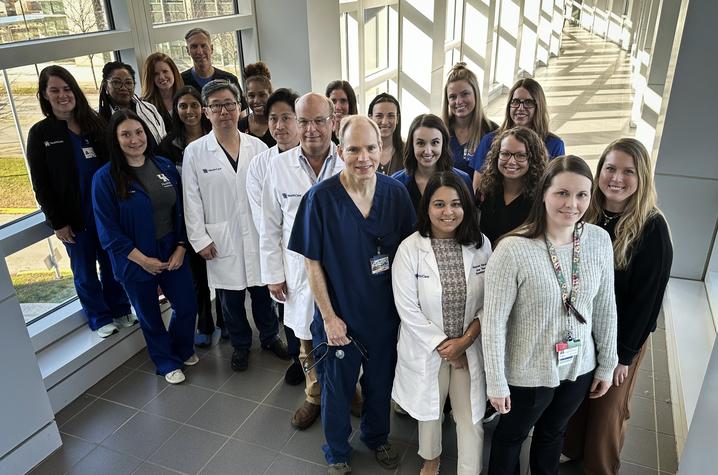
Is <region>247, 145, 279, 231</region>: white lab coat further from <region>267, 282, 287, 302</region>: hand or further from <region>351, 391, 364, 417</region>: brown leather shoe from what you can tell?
<region>351, 391, 364, 417</region>: brown leather shoe

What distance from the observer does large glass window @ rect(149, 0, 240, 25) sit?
A: 418 centimetres

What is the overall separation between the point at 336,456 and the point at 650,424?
6.05 ft

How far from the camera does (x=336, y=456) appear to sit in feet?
8.69

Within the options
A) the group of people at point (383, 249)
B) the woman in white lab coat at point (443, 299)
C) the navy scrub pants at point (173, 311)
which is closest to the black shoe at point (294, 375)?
the group of people at point (383, 249)

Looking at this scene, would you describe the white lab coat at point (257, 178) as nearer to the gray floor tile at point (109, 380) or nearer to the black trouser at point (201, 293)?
the black trouser at point (201, 293)

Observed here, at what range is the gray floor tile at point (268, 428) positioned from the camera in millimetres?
2939

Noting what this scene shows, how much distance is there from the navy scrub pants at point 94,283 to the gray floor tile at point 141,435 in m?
0.86

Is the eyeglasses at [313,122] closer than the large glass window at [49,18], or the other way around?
the eyeglasses at [313,122]

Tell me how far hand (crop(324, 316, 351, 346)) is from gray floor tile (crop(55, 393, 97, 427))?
1.93m

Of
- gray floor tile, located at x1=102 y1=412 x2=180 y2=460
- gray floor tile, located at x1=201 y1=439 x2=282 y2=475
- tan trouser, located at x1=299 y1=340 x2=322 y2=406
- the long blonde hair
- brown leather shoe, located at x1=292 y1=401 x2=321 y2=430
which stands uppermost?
the long blonde hair

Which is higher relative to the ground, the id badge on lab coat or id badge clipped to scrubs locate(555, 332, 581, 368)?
the id badge on lab coat

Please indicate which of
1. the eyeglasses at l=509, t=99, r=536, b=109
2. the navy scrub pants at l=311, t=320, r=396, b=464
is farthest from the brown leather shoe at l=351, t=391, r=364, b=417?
the eyeglasses at l=509, t=99, r=536, b=109

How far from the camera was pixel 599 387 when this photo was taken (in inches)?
88.5

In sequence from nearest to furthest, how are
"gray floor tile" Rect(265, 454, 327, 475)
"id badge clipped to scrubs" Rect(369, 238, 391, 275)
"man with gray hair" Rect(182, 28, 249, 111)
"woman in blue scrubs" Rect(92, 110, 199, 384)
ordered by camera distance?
"id badge clipped to scrubs" Rect(369, 238, 391, 275) → "gray floor tile" Rect(265, 454, 327, 475) → "woman in blue scrubs" Rect(92, 110, 199, 384) → "man with gray hair" Rect(182, 28, 249, 111)
